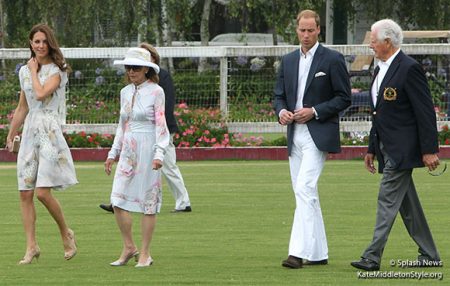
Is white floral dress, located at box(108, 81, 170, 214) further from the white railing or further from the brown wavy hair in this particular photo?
the white railing

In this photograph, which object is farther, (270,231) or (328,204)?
(328,204)

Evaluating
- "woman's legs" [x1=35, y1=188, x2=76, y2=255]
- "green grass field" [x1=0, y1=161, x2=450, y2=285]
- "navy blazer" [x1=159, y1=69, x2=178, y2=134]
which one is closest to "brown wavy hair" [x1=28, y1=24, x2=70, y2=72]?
"woman's legs" [x1=35, y1=188, x2=76, y2=255]

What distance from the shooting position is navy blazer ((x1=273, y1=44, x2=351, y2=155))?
1039cm

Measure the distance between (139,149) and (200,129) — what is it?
1226cm

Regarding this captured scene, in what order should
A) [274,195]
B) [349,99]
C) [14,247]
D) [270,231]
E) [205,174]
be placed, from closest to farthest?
[349,99]
[14,247]
[270,231]
[274,195]
[205,174]

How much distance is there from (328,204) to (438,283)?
539 centimetres

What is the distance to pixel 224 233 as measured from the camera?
12.5 m

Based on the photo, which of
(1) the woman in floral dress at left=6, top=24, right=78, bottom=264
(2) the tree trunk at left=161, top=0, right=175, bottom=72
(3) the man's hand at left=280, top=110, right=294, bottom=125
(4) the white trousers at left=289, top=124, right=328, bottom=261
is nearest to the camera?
(4) the white trousers at left=289, top=124, right=328, bottom=261

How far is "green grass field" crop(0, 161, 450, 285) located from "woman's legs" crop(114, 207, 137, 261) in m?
0.13

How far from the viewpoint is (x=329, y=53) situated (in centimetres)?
1052

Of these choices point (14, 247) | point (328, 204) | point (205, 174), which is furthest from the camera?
point (205, 174)

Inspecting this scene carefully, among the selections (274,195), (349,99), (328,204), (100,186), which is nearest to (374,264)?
(349,99)

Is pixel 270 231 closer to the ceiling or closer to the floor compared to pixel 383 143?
closer to the floor

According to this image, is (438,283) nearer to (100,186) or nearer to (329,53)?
(329,53)
